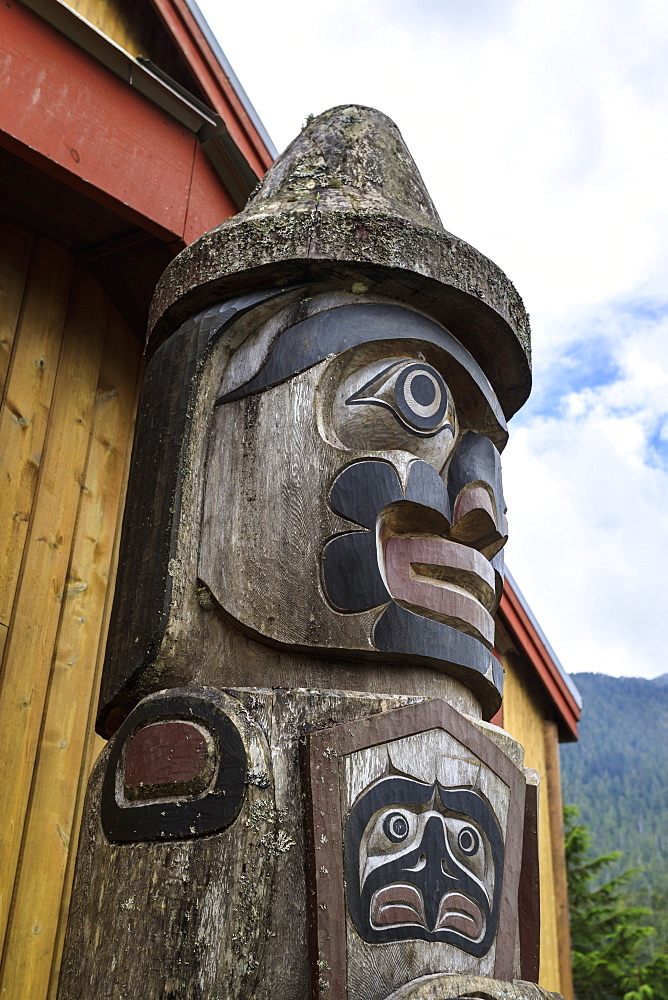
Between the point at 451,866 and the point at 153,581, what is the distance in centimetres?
79

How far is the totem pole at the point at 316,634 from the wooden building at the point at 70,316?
0.82 m

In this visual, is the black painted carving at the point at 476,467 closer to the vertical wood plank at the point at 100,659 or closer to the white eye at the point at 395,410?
the white eye at the point at 395,410

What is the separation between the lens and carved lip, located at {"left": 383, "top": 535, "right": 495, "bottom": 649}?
1872 mm

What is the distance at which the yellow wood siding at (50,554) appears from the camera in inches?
104

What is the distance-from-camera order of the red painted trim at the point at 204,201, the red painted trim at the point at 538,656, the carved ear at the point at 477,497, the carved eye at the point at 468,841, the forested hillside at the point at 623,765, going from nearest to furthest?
the carved eye at the point at 468,841
the carved ear at the point at 477,497
the red painted trim at the point at 204,201
the red painted trim at the point at 538,656
the forested hillside at the point at 623,765

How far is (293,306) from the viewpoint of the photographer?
7.07 feet

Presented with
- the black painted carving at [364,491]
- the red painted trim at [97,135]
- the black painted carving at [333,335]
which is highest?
the red painted trim at [97,135]

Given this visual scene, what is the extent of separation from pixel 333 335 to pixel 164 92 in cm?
151

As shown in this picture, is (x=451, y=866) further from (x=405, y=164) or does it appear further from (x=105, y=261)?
(x=105, y=261)

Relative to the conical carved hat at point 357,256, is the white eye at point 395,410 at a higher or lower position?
lower

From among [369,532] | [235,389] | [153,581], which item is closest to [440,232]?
[235,389]

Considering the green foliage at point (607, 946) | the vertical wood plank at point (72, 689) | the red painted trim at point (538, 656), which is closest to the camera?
the vertical wood plank at point (72, 689)

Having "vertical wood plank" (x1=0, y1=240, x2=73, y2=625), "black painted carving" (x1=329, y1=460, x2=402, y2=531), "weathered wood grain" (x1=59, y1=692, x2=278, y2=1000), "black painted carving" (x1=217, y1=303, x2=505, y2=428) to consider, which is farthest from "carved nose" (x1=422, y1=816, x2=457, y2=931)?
"vertical wood plank" (x1=0, y1=240, x2=73, y2=625)

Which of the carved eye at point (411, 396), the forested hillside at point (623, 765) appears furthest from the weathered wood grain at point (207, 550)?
the forested hillside at point (623, 765)
